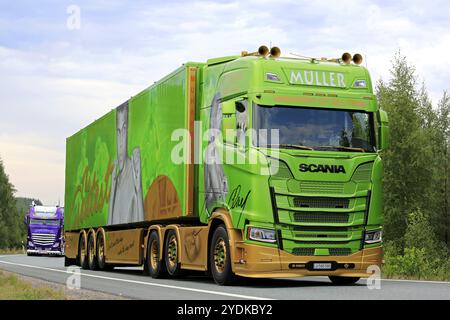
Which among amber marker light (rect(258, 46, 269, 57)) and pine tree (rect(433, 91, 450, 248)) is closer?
amber marker light (rect(258, 46, 269, 57))

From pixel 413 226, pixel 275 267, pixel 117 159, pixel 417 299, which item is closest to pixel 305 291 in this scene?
pixel 275 267

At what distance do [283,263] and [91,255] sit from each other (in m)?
13.2

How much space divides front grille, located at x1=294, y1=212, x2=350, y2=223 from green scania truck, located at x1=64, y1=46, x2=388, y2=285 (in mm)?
20

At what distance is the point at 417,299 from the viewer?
11.8 meters

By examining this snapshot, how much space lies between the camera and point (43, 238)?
56.5 meters

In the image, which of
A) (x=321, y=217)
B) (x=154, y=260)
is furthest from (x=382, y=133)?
(x=154, y=260)

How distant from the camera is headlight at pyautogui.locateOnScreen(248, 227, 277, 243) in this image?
47.6ft

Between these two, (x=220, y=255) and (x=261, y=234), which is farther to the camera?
(x=220, y=255)

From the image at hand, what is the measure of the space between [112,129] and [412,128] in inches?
1177

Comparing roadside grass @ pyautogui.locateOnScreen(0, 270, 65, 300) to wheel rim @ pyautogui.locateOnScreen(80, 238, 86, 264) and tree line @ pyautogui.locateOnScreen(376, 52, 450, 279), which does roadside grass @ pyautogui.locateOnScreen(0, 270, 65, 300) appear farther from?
tree line @ pyautogui.locateOnScreen(376, 52, 450, 279)

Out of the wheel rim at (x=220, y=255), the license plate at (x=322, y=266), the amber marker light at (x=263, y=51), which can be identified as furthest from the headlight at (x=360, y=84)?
the wheel rim at (x=220, y=255)

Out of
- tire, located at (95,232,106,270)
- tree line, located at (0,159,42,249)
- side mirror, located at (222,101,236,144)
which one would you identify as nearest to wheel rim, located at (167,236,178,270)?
side mirror, located at (222,101,236,144)

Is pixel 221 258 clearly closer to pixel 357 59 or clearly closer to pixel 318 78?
pixel 318 78
